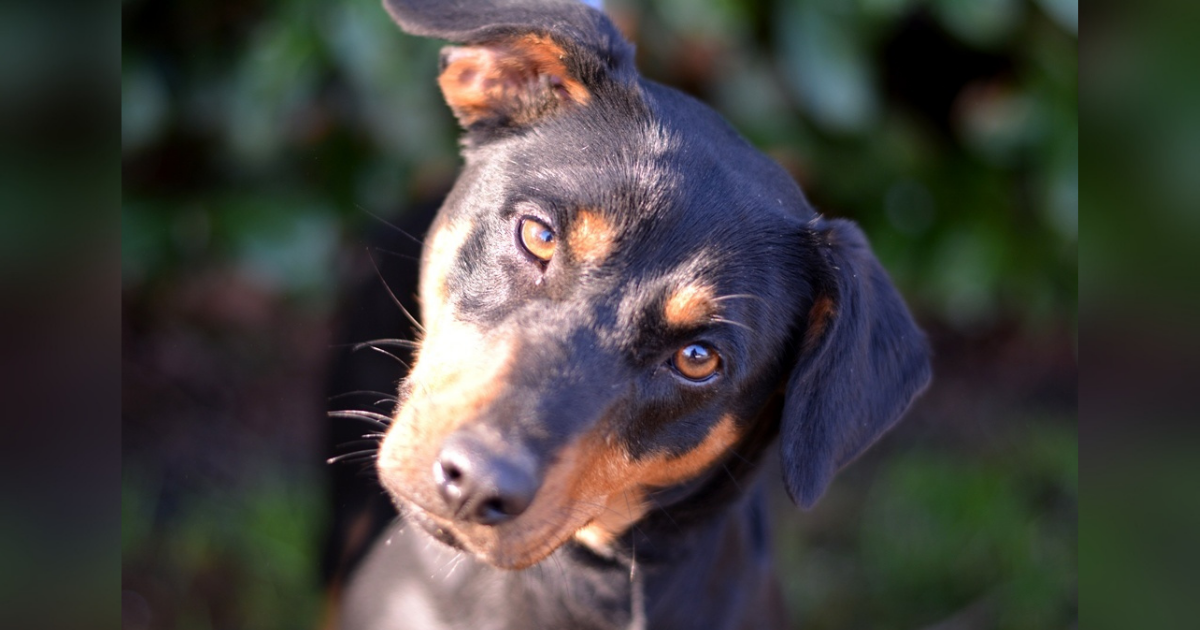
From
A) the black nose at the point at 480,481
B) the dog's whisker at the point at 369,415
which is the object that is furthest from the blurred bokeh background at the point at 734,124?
the black nose at the point at 480,481

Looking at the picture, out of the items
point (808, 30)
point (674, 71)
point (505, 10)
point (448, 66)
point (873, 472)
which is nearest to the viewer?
point (505, 10)

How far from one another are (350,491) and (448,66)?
1490 millimetres

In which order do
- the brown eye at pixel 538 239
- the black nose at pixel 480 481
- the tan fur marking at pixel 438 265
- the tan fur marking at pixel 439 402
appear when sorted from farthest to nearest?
the tan fur marking at pixel 438 265 → the brown eye at pixel 538 239 → the tan fur marking at pixel 439 402 → the black nose at pixel 480 481

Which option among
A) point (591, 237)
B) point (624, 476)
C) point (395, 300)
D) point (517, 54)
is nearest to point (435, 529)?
point (624, 476)

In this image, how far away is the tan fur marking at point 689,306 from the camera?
2.01 m

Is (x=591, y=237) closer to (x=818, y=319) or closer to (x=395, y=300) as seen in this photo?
(x=818, y=319)

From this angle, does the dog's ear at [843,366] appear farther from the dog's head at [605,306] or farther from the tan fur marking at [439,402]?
the tan fur marking at [439,402]

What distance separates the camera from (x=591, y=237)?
2010 millimetres

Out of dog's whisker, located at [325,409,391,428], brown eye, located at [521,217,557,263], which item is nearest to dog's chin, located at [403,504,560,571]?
dog's whisker, located at [325,409,391,428]

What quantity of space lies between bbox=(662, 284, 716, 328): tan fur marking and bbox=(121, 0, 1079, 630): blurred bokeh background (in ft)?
4.62

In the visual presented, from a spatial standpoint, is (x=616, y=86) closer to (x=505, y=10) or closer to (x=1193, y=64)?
(x=505, y=10)

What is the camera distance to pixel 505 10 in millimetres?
2193

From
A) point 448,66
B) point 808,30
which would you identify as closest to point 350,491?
point 448,66

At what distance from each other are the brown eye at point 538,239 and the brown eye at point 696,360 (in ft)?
1.20
